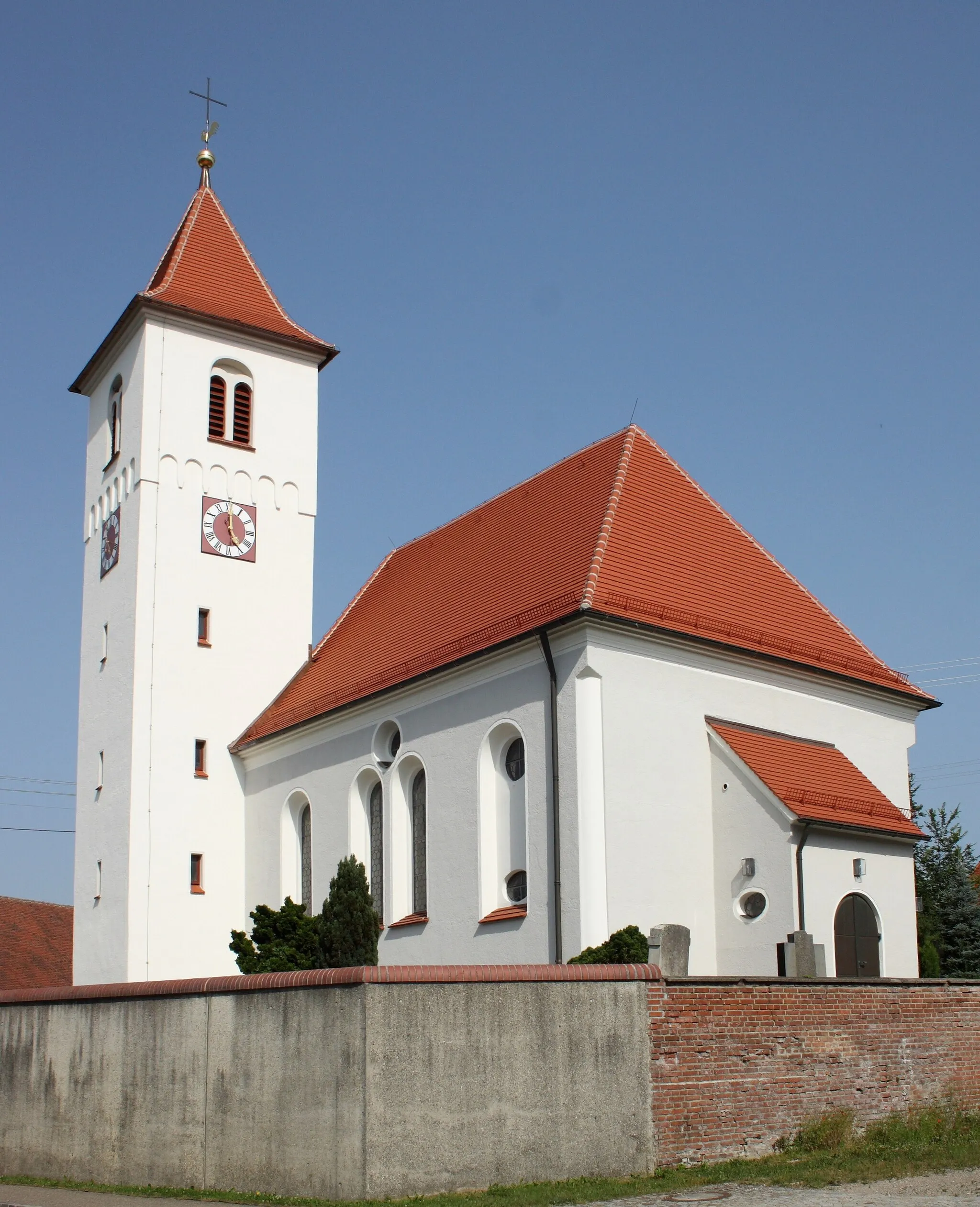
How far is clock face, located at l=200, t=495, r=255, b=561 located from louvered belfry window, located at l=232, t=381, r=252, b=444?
147cm

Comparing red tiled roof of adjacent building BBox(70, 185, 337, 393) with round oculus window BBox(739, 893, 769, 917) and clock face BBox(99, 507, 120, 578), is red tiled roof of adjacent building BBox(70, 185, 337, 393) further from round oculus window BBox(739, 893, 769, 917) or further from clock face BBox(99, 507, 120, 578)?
round oculus window BBox(739, 893, 769, 917)

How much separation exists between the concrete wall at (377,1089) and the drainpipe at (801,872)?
5.31 m

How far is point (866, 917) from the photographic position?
58.1 ft

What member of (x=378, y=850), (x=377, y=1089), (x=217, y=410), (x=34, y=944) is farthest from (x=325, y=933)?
(x=34, y=944)

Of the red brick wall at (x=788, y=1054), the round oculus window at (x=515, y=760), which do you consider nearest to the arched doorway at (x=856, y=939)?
the red brick wall at (x=788, y=1054)

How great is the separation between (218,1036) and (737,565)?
11.9 meters

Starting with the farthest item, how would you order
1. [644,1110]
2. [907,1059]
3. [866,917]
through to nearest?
1. [866,917]
2. [907,1059]
3. [644,1110]

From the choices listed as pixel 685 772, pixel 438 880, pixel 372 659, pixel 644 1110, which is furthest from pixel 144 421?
pixel 644 1110

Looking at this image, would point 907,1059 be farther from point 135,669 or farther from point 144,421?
point 144,421

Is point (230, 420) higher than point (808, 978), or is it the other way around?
point (230, 420)

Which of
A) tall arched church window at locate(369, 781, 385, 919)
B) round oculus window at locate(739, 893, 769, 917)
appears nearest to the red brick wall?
round oculus window at locate(739, 893, 769, 917)

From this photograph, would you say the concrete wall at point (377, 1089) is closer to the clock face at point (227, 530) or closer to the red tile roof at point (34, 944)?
the clock face at point (227, 530)

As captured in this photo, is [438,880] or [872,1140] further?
[438,880]

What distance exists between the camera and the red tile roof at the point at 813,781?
57.5ft
